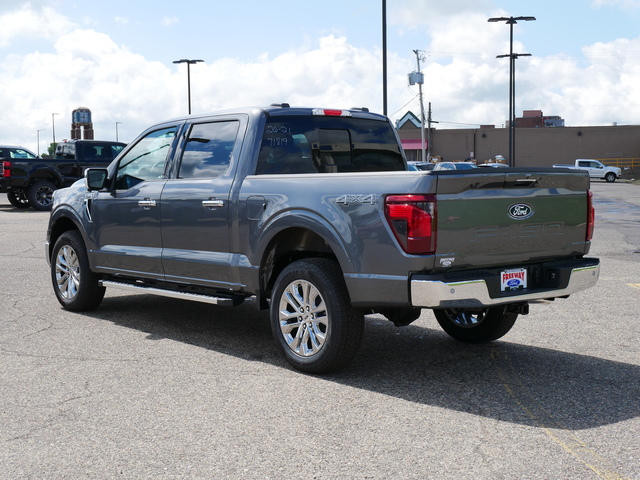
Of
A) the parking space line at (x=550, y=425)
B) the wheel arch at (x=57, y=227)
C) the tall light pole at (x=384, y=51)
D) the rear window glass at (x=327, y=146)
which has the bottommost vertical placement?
the parking space line at (x=550, y=425)

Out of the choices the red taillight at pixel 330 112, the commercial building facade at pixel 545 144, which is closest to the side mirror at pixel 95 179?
the red taillight at pixel 330 112

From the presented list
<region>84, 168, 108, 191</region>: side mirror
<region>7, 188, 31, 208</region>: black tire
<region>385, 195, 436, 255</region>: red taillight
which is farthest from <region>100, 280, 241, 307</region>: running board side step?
<region>7, 188, 31, 208</region>: black tire

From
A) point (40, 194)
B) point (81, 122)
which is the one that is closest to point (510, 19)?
point (40, 194)

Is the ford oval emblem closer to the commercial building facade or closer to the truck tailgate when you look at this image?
the truck tailgate

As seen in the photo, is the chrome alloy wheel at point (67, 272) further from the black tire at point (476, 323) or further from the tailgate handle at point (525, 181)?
the tailgate handle at point (525, 181)

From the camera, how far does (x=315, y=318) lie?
6004mm

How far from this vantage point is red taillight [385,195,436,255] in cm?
530

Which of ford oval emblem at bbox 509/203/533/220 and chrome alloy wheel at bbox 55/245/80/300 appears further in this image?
chrome alloy wheel at bbox 55/245/80/300

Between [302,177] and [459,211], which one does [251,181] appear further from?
[459,211]

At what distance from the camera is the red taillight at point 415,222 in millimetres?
5301

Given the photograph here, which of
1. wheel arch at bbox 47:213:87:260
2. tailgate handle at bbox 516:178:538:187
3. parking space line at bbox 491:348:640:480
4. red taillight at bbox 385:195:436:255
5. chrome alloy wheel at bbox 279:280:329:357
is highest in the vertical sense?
tailgate handle at bbox 516:178:538:187

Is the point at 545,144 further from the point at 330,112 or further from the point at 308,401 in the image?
the point at 308,401

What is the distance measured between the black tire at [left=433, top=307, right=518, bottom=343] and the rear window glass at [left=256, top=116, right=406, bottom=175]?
1450 millimetres

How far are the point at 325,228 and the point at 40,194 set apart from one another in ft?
71.5
